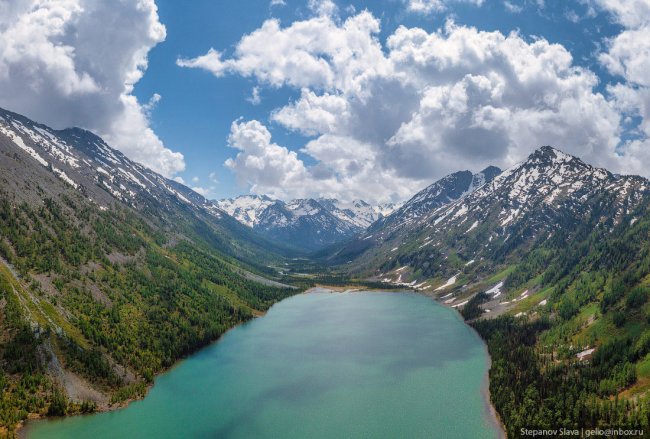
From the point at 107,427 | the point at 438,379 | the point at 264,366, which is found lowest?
the point at 107,427

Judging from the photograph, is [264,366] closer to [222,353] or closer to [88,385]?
[222,353]

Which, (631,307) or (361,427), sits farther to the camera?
(631,307)

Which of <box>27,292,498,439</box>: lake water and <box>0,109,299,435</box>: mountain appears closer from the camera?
<box>27,292,498,439</box>: lake water

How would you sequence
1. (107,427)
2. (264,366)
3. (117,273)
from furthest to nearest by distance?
(117,273), (264,366), (107,427)

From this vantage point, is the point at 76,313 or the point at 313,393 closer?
the point at 313,393

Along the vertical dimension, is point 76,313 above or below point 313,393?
below

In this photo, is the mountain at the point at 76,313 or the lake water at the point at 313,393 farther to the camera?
the mountain at the point at 76,313

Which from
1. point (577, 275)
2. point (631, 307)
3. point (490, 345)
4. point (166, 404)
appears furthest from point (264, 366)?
point (577, 275)

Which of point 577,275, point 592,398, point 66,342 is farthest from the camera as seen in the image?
point 577,275
